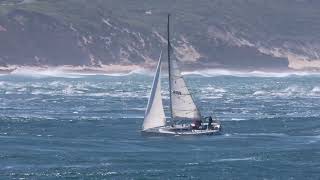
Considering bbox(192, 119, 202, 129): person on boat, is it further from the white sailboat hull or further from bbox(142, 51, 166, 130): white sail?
bbox(142, 51, 166, 130): white sail


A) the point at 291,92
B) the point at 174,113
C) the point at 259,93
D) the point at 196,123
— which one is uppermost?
the point at 291,92

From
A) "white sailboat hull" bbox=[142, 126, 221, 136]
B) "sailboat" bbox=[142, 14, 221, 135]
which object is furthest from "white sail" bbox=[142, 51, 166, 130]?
"white sailboat hull" bbox=[142, 126, 221, 136]

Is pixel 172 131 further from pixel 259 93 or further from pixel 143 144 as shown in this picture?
pixel 259 93

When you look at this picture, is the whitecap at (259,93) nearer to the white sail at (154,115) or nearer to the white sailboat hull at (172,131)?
the white sailboat hull at (172,131)

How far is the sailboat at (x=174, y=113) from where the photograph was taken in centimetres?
8444

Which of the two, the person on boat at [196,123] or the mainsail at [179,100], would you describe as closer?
the person on boat at [196,123]

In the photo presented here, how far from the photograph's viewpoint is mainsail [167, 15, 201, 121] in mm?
85750

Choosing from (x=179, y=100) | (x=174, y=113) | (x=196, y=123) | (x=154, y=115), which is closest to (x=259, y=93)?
(x=179, y=100)

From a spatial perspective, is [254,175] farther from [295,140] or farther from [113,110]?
[113,110]

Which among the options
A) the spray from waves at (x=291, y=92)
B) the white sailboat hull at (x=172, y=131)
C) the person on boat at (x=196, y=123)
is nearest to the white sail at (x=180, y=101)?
the person on boat at (x=196, y=123)

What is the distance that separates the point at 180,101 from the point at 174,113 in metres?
0.98

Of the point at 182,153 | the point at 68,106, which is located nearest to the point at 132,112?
the point at 68,106

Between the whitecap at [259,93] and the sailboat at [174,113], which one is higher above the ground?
the whitecap at [259,93]

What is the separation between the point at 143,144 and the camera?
79.8 meters
